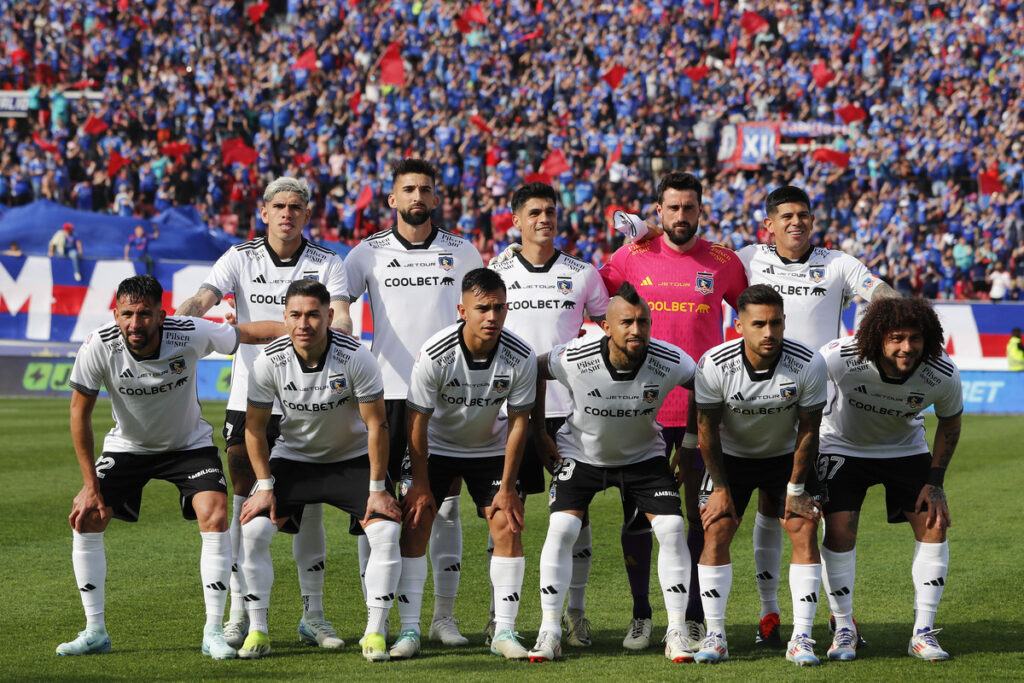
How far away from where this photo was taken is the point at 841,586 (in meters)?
6.30

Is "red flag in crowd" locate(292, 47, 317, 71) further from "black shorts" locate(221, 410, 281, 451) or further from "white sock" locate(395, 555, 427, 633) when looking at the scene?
"white sock" locate(395, 555, 427, 633)

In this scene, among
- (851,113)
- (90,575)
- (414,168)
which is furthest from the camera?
(851,113)

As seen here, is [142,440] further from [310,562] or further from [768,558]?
[768,558]

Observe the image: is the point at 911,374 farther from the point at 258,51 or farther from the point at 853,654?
the point at 258,51

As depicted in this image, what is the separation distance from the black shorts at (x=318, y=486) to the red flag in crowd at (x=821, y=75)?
26.2 metres

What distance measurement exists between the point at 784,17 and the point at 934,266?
36.4 feet

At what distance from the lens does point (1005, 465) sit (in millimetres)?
14336

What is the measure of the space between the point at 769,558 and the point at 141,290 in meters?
3.77

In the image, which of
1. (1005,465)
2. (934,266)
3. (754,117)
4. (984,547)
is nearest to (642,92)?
(754,117)

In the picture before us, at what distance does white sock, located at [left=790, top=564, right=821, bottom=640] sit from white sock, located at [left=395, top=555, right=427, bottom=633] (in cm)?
198

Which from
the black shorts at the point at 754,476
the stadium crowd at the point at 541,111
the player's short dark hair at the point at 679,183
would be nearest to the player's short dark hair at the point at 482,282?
the player's short dark hair at the point at 679,183

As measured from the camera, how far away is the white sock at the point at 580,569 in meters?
6.89

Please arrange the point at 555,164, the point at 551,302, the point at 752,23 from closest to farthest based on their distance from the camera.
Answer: the point at 551,302 < the point at 555,164 < the point at 752,23

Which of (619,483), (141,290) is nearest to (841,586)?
(619,483)
